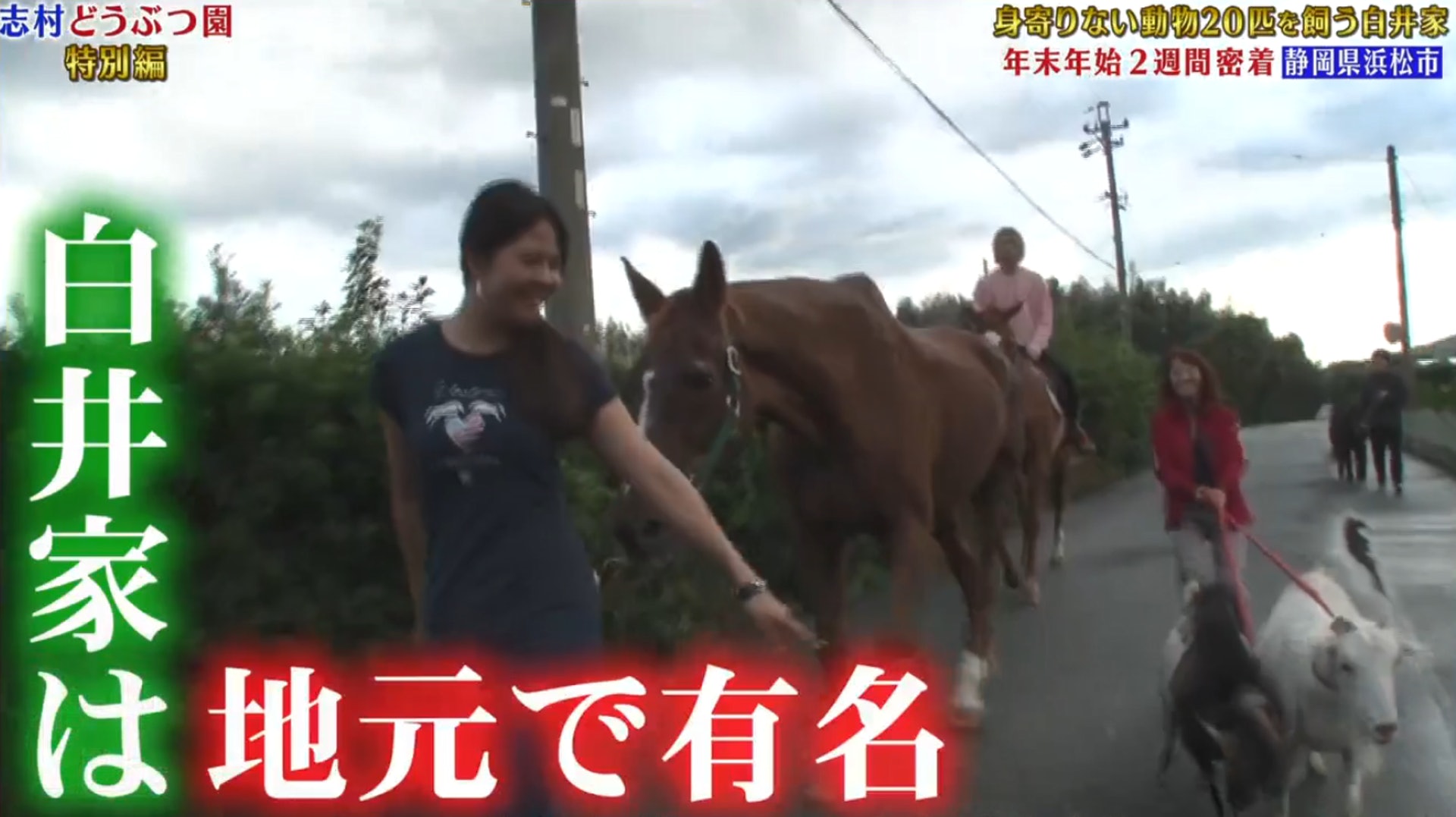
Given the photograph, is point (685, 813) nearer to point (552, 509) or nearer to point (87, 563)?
point (87, 563)

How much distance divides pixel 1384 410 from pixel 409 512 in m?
15.4

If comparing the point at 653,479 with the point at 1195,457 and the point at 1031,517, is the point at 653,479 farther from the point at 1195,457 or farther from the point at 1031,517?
the point at 1031,517

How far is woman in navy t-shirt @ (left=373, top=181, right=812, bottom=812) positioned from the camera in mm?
2750

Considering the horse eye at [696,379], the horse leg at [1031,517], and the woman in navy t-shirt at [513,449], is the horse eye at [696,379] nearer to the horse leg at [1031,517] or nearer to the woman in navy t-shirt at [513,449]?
the woman in navy t-shirt at [513,449]

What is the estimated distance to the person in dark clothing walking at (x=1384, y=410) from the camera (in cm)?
1605

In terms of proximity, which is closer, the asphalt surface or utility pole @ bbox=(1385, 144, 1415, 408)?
the asphalt surface

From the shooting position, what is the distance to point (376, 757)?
352 cm

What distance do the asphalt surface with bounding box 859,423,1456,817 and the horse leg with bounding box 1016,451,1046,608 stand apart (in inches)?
7.4

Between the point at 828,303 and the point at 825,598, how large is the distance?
1209mm

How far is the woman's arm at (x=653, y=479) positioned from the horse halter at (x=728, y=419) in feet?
5.14

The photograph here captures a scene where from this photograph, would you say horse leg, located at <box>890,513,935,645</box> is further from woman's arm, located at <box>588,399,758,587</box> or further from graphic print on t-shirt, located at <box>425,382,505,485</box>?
graphic print on t-shirt, located at <box>425,382,505,485</box>

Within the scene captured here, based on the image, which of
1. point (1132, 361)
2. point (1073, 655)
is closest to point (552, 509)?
point (1073, 655)

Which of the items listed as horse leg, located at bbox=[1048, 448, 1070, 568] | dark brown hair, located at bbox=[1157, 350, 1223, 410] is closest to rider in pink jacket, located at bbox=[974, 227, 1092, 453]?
horse leg, located at bbox=[1048, 448, 1070, 568]

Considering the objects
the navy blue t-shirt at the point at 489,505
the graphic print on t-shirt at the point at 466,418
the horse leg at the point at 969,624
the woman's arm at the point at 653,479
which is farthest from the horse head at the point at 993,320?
the graphic print on t-shirt at the point at 466,418
